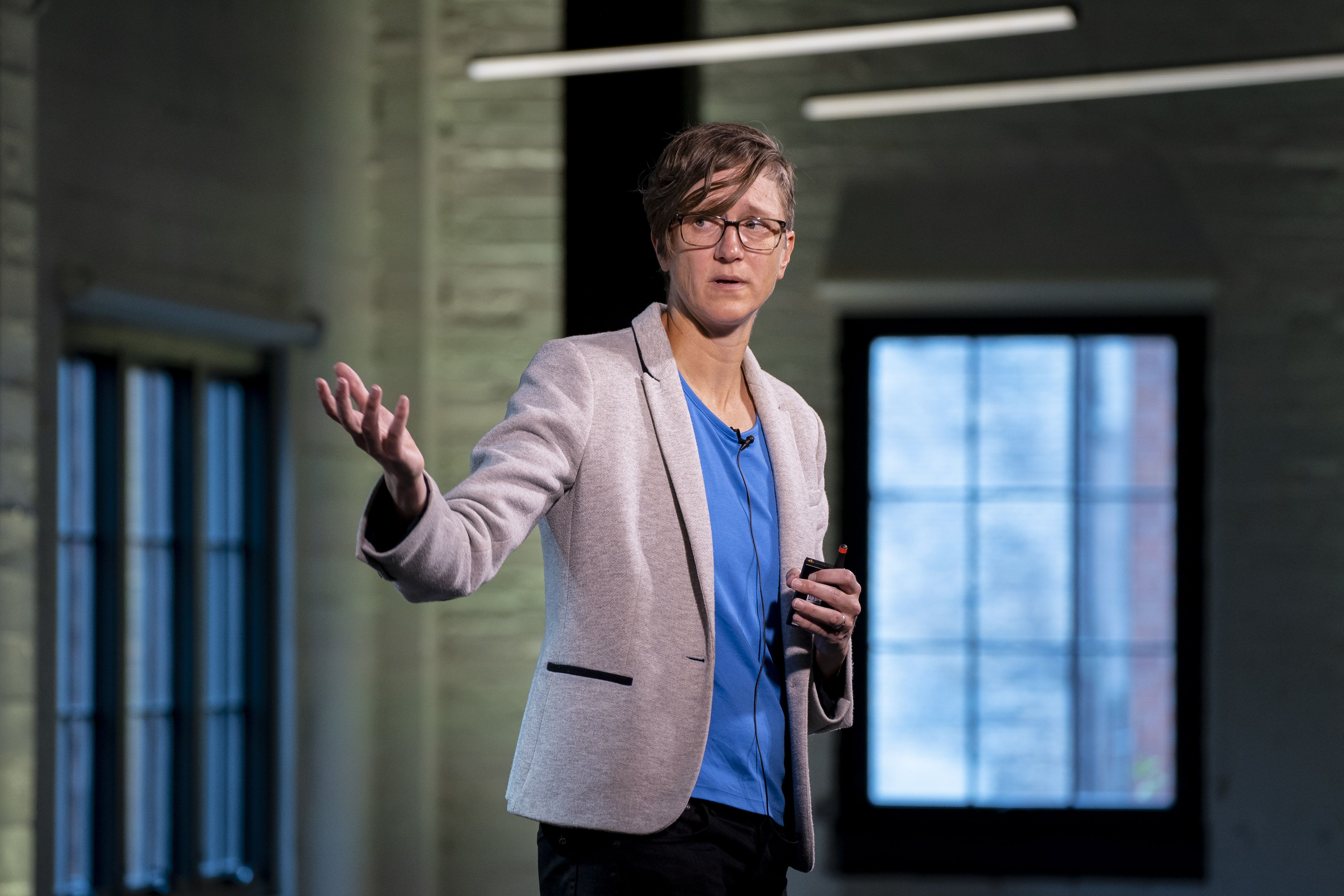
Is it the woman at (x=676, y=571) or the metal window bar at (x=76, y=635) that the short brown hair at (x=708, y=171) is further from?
the metal window bar at (x=76, y=635)

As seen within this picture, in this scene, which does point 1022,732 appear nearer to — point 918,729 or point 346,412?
point 918,729

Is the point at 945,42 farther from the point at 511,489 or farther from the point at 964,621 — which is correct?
the point at 511,489

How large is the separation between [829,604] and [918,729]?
3.45m

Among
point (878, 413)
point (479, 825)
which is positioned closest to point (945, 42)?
point (878, 413)

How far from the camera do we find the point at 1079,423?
4.58 metres

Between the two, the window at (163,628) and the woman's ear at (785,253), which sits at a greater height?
the woman's ear at (785,253)

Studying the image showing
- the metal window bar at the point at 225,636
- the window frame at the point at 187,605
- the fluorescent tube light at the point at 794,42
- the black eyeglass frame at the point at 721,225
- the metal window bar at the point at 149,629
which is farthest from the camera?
the metal window bar at the point at 225,636

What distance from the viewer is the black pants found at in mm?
1272

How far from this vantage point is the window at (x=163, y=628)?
3.64 meters

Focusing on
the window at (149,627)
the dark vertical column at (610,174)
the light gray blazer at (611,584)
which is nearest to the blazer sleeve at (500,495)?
the light gray blazer at (611,584)

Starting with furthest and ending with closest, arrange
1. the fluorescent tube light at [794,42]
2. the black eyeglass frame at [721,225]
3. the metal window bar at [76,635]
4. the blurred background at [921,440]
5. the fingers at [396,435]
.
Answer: the blurred background at [921,440] < the metal window bar at [76,635] < the fluorescent tube light at [794,42] < the black eyeglass frame at [721,225] < the fingers at [396,435]

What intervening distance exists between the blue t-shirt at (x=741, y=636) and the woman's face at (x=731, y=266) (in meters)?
0.09

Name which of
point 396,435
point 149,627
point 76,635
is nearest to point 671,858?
point 396,435

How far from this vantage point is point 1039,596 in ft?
15.1
